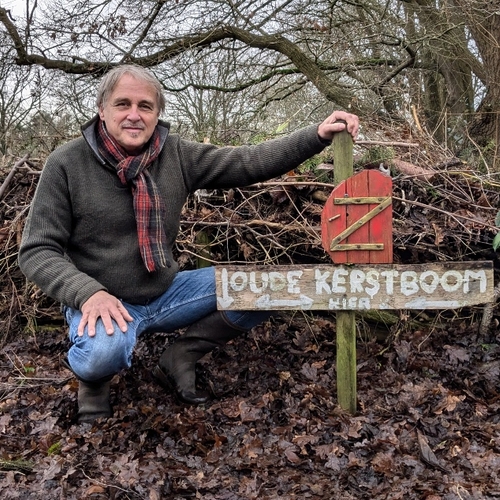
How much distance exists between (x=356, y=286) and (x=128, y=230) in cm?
121

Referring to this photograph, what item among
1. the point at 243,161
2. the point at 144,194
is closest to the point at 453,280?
the point at 243,161

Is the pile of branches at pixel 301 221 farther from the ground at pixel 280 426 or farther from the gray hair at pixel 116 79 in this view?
the gray hair at pixel 116 79

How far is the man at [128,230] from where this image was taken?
101 inches

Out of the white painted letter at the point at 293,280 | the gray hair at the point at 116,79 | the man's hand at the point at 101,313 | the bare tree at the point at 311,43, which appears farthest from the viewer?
the bare tree at the point at 311,43

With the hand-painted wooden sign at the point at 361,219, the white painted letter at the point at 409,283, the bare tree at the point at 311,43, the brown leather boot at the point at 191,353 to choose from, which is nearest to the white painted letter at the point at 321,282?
the hand-painted wooden sign at the point at 361,219

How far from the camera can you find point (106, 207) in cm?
276

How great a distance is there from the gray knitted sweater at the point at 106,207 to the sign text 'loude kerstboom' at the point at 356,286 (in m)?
0.51

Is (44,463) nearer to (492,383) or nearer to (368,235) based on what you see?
(368,235)

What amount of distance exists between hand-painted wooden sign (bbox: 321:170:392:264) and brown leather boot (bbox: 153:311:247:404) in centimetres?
80

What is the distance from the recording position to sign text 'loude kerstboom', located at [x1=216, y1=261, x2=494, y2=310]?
2557mm

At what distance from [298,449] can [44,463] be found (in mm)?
1134

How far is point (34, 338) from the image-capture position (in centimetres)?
403

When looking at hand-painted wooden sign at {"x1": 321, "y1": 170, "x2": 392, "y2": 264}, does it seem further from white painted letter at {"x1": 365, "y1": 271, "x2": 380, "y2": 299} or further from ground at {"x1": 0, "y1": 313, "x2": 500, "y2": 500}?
ground at {"x1": 0, "y1": 313, "x2": 500, "y2": 500}

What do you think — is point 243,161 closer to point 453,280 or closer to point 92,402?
point 453,280
